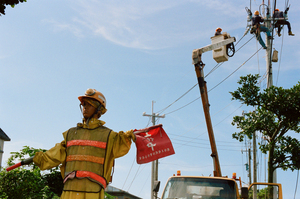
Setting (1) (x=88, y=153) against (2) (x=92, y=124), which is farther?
(2) (x=92, y=124)

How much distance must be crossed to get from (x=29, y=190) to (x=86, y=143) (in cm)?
615

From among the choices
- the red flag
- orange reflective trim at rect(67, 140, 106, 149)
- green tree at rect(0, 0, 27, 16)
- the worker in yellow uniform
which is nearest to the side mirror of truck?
the red flag

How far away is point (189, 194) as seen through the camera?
358 inches

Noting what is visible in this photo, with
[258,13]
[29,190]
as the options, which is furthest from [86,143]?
[258,13]

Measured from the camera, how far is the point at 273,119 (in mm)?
16109

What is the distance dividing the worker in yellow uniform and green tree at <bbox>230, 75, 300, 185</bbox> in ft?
38.3

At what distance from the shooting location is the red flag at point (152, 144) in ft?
17.0

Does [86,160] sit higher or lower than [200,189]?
higher

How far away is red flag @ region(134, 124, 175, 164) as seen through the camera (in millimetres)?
5184

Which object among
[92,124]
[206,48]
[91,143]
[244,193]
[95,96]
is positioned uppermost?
[206,48]

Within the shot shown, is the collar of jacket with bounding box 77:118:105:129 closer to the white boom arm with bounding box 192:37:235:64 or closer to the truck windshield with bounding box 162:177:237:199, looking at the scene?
the truck windshield with bounding box 162:177:237:199

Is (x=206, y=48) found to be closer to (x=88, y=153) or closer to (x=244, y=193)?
(x=244, y=193)

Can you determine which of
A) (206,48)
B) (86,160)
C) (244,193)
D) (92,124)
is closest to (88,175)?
(86,160)

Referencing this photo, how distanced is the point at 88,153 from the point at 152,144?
0.93 metres
